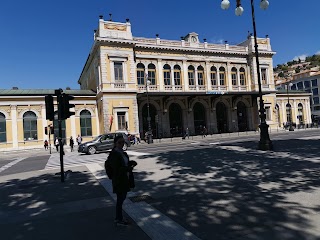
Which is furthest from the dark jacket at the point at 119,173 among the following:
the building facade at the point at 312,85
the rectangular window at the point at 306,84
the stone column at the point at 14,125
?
the rectangular window at the point at 306,84

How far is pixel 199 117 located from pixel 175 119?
3.90m

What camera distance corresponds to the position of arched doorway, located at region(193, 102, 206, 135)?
40969 mm

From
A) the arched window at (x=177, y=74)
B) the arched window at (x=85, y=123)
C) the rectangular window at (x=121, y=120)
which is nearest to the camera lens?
the rectangular window at (x=121, y=120)

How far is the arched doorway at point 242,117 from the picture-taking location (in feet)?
145

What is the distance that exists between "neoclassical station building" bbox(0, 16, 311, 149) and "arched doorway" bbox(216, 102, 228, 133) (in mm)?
45

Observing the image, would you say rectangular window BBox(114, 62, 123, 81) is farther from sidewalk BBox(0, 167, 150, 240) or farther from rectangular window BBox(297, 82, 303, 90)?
rectangular window BBox(297, 82, 303, 90)

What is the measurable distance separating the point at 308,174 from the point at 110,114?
89.1 ft

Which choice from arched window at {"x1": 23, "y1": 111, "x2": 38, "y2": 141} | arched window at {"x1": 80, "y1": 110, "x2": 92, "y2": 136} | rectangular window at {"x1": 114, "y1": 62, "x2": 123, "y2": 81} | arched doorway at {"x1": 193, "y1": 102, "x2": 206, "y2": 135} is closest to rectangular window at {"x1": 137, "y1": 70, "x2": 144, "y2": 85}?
rectangular window at {"x1": 114, "y1": 62, "x2": 123, "y2": 81}

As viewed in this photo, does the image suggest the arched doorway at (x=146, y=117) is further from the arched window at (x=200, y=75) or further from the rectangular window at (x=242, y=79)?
the rectangular window at (x=242, y=79)

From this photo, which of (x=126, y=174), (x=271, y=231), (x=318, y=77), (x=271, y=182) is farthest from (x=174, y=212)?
(x=318, y=77)

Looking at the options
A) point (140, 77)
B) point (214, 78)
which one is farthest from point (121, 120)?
point (214, 78)

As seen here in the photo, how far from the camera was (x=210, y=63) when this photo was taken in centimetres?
4153

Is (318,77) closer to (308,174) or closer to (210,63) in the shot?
(210,63)

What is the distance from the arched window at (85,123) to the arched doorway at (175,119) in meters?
11.4
